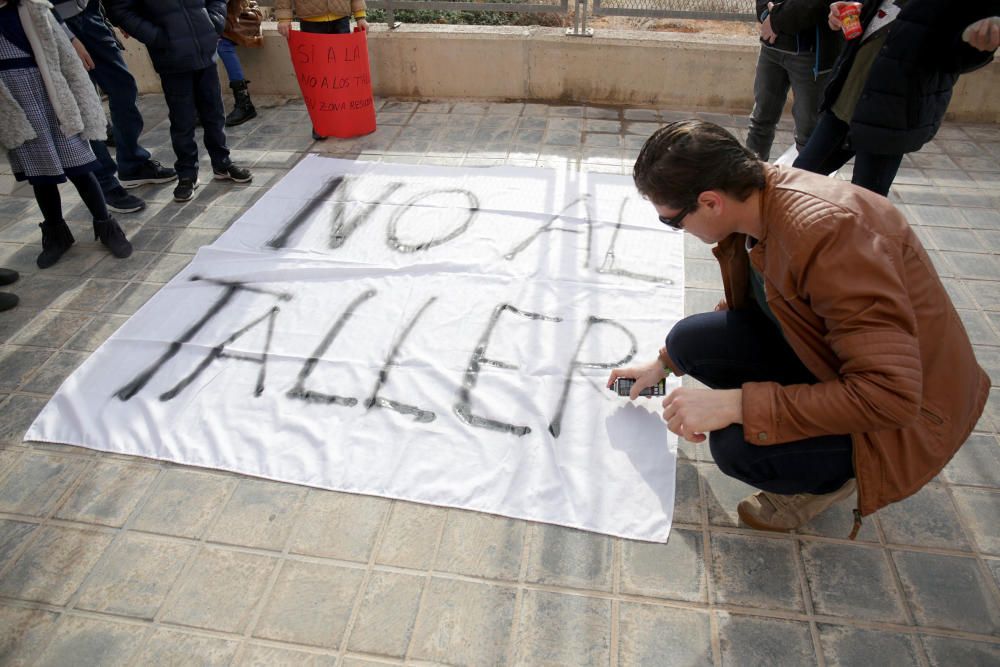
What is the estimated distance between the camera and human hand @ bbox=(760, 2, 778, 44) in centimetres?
320

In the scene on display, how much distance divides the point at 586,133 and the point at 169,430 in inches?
140

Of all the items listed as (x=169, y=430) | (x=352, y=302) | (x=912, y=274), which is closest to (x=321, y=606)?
(x=169, y=430)

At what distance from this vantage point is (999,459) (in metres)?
2.28

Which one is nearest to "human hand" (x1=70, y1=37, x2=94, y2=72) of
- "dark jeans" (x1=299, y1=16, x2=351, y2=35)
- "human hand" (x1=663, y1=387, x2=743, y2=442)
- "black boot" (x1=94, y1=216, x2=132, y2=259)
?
"black boot" (x1=94, y1=216, x2=132, y2=259)

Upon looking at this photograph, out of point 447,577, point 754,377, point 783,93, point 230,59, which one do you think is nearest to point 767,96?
point 783,93

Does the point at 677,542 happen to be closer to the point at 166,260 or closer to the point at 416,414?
the point at 416,414

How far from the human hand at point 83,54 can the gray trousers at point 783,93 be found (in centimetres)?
362

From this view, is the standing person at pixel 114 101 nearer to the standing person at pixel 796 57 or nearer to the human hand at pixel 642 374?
the human hand at pixel 642 374

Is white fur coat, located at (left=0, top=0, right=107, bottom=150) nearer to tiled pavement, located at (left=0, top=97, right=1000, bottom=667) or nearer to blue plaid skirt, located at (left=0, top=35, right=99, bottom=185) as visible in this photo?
blue plaid skirt, located at (left=0, top=35, right=99, bottom=185)

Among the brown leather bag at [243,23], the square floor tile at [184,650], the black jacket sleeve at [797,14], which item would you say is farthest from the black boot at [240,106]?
the square floor tile at [184,650]

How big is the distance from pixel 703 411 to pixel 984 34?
1685 millimetres

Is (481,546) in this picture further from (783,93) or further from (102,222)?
(783,93)

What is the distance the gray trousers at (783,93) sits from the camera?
129 inches

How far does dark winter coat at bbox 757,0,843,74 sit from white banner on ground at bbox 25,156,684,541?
1.08 m
